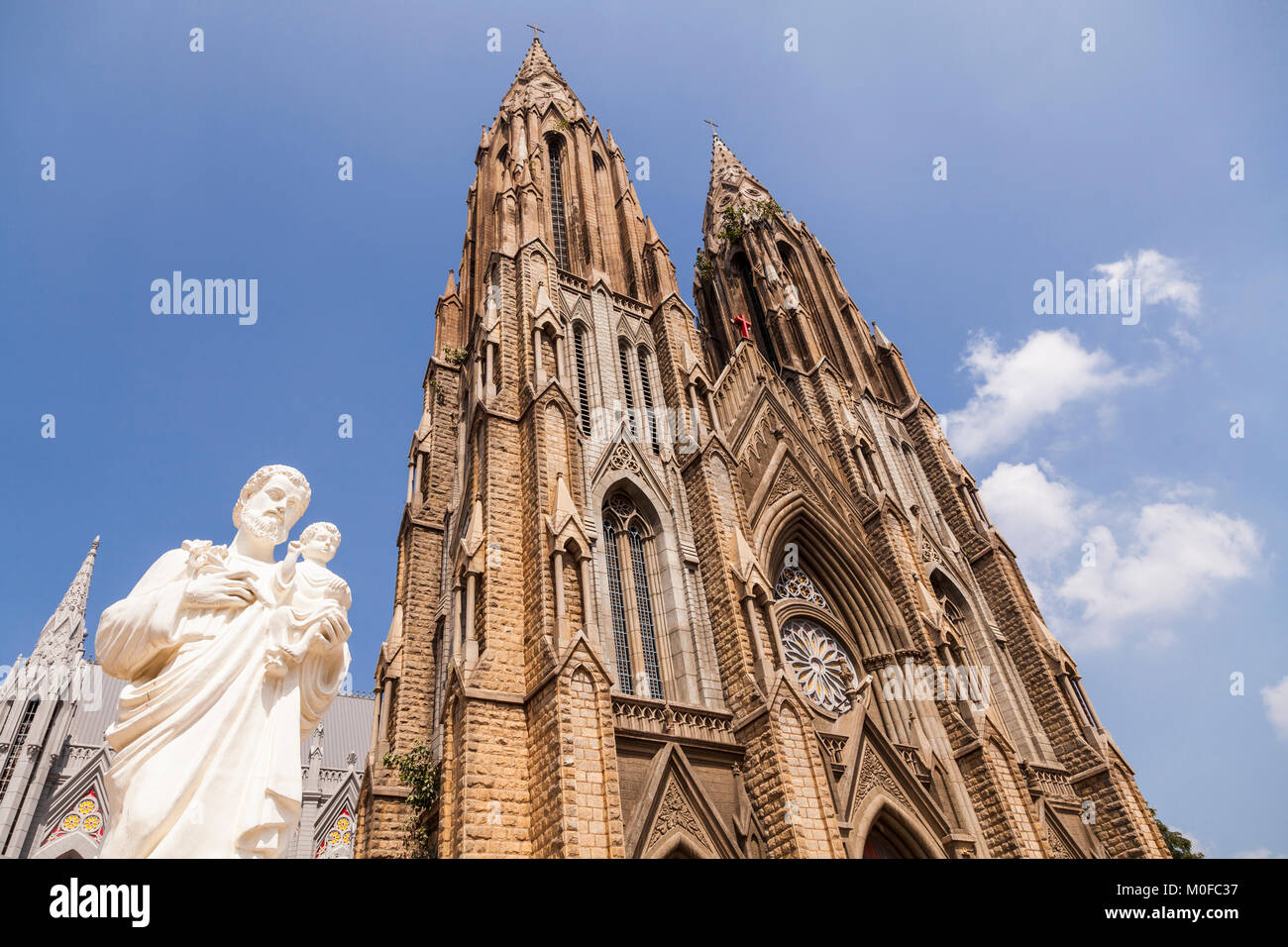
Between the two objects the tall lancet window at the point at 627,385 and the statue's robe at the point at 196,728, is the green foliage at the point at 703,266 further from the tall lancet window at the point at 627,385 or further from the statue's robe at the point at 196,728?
the statue's robe at the point at 196,728

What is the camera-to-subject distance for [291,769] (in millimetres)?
3408

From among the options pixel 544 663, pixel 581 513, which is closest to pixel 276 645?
pixel 544 663

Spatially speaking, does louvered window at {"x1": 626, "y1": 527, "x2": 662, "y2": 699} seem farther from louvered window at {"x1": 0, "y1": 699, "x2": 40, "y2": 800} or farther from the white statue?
louvered window at {"x1": 0, "y1": 699, "x2": 40, "y2": 800}

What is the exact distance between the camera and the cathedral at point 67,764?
27047 mm

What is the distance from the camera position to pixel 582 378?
1972cm

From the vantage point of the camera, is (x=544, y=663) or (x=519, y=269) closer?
(x=544, y=663)

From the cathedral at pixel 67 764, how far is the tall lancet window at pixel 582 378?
1449cm

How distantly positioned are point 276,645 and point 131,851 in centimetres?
94

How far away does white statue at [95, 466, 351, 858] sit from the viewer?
311cm

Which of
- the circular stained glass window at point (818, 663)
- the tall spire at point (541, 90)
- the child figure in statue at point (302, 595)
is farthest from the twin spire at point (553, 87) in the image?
the child figure in statue at point (302, 595)

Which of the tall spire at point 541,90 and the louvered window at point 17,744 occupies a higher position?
the tall spire at point 541,90

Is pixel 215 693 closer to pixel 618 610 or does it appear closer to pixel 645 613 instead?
pixel 618 610

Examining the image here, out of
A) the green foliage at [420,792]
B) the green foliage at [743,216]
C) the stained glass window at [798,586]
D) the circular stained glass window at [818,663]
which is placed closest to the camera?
the green foliage at [420,792]

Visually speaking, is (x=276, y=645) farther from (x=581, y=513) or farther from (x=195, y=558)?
(x=581, y=513)
